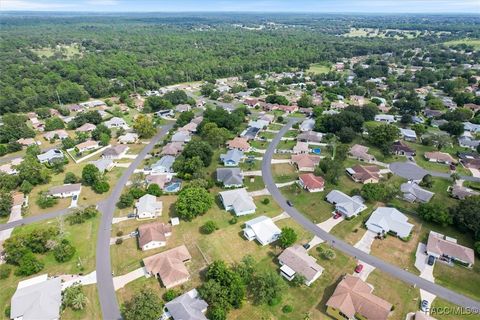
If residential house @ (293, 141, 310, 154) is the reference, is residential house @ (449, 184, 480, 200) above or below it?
above

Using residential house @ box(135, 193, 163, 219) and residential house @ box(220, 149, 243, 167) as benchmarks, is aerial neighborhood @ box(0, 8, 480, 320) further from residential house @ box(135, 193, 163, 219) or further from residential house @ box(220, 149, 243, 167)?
residential house @ box(220, 149, 243, 167)

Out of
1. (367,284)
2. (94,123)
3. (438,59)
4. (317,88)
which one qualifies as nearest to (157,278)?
(367,284)

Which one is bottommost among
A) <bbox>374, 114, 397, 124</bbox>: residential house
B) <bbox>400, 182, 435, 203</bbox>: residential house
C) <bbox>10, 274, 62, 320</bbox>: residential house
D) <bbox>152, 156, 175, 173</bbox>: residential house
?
<bbox>374, 114, 397, 124</bbox>: residential house

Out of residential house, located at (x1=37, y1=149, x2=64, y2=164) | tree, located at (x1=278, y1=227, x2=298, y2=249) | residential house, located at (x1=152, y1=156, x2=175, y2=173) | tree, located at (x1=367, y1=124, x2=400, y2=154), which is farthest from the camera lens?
tree, located at (x1=367, y1=124, x2=400, y2=154)

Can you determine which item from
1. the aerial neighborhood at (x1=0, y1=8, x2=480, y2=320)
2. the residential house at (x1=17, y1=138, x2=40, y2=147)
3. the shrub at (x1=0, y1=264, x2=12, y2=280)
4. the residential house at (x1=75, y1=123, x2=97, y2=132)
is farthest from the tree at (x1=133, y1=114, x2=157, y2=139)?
the shrub at (x1=0, y1=264, x2=12, y2=280)

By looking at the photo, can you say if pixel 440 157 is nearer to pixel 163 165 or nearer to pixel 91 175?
pixel 163 165

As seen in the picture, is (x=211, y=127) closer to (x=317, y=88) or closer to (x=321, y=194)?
(x=321, y=194)
